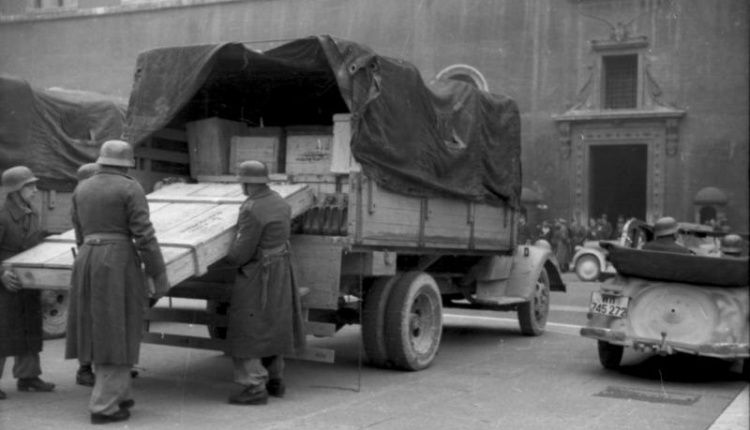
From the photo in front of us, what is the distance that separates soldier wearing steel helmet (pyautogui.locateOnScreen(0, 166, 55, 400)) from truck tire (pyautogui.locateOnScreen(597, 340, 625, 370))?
5.22 m

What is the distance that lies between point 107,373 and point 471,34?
64.1 feet

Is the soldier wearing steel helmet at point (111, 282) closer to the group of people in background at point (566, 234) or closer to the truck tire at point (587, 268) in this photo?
the truck tire at point (587, 268)

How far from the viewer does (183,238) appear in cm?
741

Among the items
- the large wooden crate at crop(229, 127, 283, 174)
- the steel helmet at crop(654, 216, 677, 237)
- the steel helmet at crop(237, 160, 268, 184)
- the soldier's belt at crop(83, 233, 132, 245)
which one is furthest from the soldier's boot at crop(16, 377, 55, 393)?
the steel helmet at crop(654, 216, 677, 237)

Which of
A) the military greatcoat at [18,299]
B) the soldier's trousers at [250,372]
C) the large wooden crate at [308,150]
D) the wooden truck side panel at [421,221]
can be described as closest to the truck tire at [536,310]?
the wooden truck side panel at [421,221]

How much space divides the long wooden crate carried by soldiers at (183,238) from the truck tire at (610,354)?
3.31 m

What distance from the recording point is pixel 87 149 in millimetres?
11844

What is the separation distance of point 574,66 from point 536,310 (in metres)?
17.6

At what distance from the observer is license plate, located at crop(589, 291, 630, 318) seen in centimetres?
910

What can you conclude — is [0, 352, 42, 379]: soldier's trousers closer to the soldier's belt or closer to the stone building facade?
the soldier's belt

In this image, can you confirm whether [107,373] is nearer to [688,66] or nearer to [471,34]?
[471,34]

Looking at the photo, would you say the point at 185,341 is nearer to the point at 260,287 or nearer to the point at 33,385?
the point at 260,287

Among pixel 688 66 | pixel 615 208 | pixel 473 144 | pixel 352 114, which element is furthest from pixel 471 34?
pixel 352 114

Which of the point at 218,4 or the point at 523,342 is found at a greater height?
the point at 218,4
